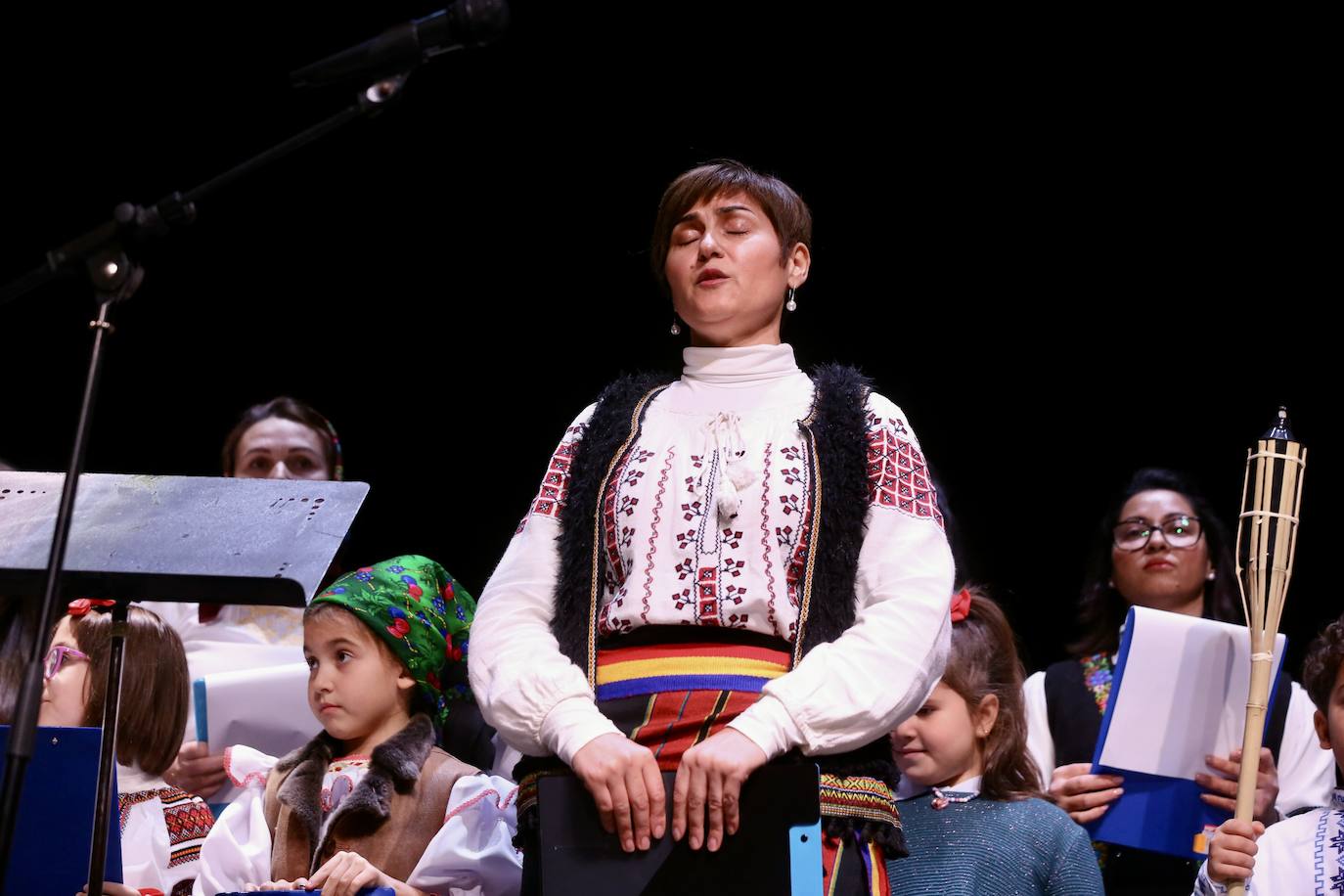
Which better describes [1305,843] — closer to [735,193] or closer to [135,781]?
[735,193]

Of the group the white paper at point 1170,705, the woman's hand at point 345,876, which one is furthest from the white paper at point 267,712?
the white paper at point 1170,705

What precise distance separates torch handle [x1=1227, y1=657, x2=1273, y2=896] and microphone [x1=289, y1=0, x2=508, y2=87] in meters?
1.51

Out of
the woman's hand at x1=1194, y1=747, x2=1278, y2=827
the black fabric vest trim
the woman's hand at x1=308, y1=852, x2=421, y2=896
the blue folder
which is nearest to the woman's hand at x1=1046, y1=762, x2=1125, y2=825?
the blue folder

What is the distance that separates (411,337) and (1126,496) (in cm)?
182

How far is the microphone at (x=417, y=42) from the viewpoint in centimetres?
151

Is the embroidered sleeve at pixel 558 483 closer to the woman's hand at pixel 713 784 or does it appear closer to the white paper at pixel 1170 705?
the woman's hand at pixel 713 784

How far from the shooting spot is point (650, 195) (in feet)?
11.5

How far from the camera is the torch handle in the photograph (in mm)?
2160

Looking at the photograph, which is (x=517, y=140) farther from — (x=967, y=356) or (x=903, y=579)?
(x=903, y=579)

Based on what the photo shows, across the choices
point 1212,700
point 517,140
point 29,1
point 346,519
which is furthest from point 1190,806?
point 29,1

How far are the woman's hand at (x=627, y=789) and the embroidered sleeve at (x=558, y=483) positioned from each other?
42cm

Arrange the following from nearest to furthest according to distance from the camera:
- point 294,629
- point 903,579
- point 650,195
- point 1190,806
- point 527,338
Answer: point 903,579 < point 1190,806 < point 294,629 < point 650,195 < point 527,338

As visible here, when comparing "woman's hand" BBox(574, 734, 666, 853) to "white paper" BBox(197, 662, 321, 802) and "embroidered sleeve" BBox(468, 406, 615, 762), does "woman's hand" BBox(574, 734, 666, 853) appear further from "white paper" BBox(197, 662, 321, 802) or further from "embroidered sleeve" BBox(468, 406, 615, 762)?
"white paper" BBox(197, 662, 321, 802)

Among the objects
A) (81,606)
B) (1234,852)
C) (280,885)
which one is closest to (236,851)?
(280,885)
